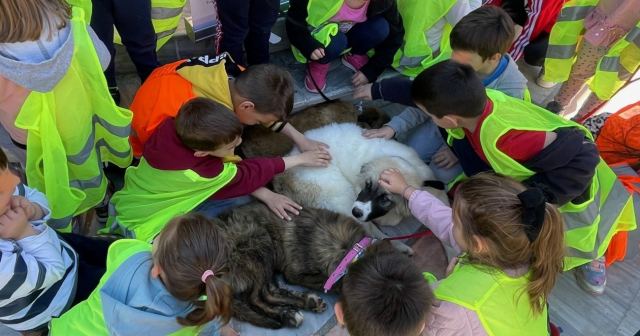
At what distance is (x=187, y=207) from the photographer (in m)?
2.61

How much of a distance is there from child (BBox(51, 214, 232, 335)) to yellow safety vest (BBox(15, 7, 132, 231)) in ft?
2.05

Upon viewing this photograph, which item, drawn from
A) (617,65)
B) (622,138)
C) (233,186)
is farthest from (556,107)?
(233,186)

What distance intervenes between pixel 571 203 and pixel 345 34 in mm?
1976

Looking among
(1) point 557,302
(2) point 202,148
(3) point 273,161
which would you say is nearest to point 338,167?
(3) point 273,161

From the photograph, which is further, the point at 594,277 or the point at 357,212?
the point at 594,277

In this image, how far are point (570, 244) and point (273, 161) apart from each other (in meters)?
1.82

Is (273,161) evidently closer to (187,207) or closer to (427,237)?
(187,207)

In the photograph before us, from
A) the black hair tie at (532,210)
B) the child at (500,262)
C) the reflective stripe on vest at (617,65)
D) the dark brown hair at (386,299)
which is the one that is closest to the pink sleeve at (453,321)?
the child at (500,262)

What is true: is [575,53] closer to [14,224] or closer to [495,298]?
[495,298]

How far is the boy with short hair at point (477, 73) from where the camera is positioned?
9.98 ft

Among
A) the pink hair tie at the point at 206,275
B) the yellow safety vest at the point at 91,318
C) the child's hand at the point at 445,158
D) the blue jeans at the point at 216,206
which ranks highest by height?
the pink hair tie at the point at 206,275

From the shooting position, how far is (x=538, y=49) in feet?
15.1

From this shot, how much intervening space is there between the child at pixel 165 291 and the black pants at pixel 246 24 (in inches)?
67.7

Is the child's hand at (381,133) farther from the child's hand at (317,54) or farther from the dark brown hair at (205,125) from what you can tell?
the dark brown hair at (205,125)
